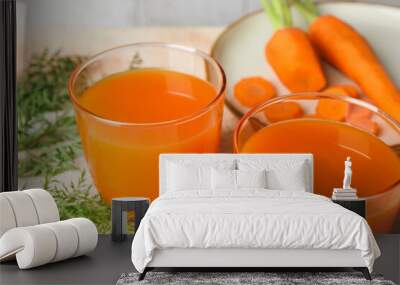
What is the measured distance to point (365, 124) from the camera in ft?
18.9

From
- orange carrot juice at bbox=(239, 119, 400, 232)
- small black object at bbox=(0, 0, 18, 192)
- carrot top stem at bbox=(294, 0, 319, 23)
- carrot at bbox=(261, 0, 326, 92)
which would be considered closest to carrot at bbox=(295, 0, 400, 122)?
carrot top stem at bbox=(294, 0, 319, 23)

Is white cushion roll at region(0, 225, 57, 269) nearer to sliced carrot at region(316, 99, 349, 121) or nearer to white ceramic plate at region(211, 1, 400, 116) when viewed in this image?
white ceramic plate at region(211, 1, 400, 116)

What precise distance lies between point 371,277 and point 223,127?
6.83 feet

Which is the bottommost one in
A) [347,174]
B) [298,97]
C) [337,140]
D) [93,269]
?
[93,269]

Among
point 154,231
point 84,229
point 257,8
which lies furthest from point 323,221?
point 257,8

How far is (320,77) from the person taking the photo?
19.7 ft

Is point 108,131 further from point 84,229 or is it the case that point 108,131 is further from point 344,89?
point 344,89

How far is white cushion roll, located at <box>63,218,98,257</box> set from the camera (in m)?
4.96

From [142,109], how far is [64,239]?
1441 millimetres

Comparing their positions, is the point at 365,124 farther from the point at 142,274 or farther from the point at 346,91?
the point at 142,274

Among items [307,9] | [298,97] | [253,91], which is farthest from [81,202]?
[307,9]

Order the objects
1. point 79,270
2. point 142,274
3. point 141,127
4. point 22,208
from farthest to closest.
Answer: point 141,127 → point 22,208 → point 79,270 → point 142,274

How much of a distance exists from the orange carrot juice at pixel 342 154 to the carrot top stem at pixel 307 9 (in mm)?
896

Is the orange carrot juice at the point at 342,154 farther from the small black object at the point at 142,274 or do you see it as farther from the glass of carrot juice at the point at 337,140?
the small black object at the point at 142,274
